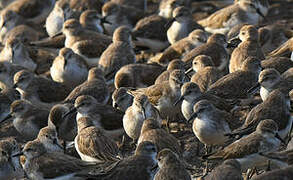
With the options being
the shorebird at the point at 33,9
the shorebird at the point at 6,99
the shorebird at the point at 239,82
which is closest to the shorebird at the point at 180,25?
the shorebird at the point at 239,82

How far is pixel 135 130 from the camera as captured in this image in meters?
12.3

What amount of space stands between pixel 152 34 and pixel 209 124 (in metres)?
6.27

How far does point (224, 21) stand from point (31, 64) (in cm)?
443

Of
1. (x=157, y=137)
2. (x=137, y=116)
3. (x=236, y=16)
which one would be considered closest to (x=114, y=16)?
(x=236, y=16)

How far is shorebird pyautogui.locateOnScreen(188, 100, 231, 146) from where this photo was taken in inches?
453

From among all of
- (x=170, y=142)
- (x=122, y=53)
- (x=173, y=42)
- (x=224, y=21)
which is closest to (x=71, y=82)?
(x=122, y=53)

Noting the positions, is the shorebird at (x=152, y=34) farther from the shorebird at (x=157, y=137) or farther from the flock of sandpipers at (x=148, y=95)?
the shorebird at (x=157, y=137)

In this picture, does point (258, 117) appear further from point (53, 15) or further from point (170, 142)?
point (53, 15)

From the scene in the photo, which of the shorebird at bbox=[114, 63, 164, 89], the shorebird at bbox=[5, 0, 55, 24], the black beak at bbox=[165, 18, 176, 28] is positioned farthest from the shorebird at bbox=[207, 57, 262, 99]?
the shorebird at bbox=[5, 0, 55, 24]

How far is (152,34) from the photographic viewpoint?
57.5ft

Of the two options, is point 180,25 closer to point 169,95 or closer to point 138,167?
point 169,95

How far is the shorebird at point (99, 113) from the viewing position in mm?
12812

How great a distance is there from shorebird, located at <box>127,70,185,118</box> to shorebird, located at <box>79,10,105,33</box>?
5445 mm

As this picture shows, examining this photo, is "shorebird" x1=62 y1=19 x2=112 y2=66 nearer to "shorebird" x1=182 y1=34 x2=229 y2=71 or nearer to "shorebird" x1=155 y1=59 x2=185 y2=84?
"shorebird" x1=182 y1=34 x2=229 y2=71
